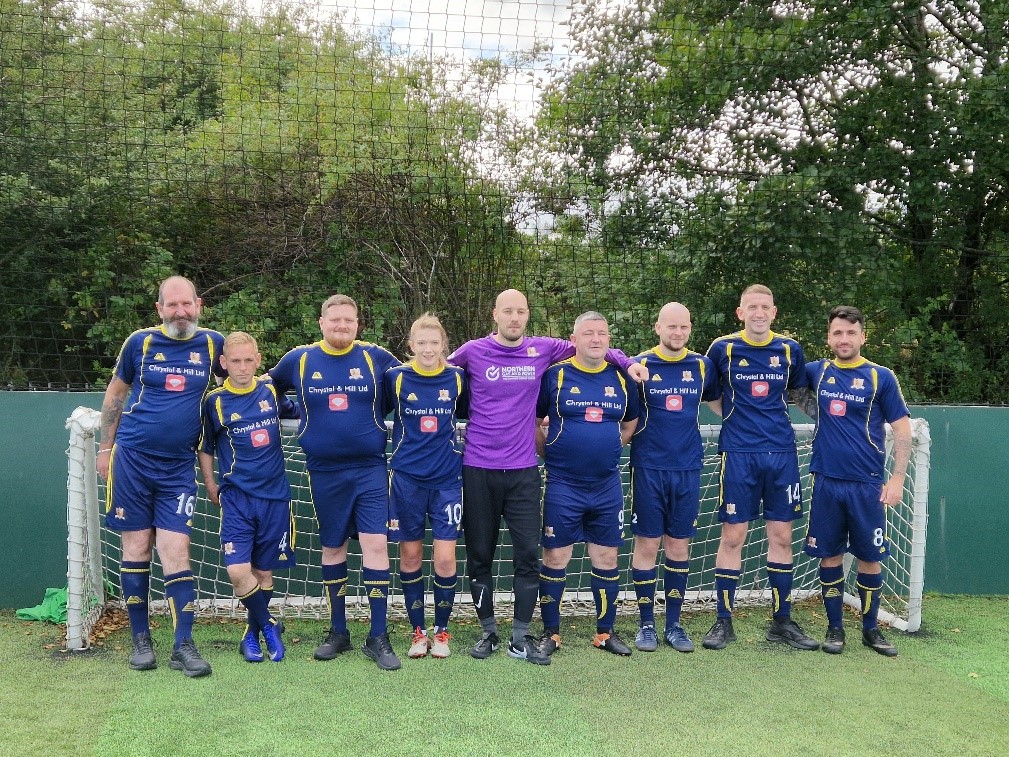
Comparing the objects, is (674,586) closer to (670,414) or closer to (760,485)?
(760,485)

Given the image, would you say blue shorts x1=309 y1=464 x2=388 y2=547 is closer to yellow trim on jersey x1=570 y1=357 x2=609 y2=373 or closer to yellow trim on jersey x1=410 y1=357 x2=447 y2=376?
yellow trim on jersey x1=410 y1=357 x2=447 y2=376

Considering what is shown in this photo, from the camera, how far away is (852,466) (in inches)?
156

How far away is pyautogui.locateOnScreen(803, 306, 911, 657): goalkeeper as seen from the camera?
3.96m

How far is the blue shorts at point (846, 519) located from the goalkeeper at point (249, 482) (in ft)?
8.56

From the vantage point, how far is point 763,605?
4781 mm

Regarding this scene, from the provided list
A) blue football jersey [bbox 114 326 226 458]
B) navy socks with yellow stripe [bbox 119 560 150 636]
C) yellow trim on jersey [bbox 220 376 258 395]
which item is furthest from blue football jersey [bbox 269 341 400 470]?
navy socks with yellow stripe [bbox 119 560 150 636]

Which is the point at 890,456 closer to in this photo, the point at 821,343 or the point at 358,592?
the point at 821,343

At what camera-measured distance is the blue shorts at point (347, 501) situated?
3.72 m

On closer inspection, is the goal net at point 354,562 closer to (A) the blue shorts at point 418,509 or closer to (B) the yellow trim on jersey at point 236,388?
(B) the yellow trim on jersey at point 236,388

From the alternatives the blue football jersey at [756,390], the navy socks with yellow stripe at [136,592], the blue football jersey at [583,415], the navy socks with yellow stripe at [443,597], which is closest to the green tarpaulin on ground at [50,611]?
the navy socks with yellow stripe at [136,592]

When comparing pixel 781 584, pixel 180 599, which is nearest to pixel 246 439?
pixel 180 599

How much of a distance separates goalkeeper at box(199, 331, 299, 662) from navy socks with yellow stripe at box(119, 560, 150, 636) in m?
0.37

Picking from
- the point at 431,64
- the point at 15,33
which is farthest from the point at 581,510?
the point at 15,33

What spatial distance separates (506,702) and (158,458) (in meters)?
1.86
